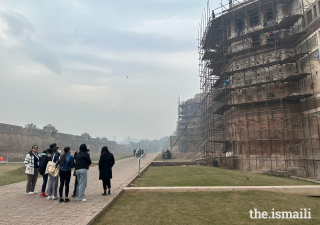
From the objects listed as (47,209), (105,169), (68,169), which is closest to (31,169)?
(68,169)

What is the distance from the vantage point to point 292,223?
479 cm

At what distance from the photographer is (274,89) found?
62.8ft

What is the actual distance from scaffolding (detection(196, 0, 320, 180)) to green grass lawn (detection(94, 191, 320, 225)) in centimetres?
1186

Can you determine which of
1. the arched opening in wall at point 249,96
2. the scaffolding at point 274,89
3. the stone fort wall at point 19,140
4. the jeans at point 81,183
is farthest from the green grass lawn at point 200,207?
the stone fort wall at point 19,140

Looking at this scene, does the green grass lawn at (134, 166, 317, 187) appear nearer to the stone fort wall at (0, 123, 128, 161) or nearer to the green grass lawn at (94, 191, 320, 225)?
the green grass lawn at (94, 191, 320, 225)

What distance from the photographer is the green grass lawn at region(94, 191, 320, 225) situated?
4.84m

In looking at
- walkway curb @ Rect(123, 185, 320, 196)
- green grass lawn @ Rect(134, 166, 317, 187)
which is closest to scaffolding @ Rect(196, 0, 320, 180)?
green grass lawn @ Rect(134, 166, 317, 187)

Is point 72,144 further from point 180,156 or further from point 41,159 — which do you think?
point 41,159

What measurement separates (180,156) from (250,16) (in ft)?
79.4

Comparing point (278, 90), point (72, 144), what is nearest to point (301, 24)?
point (278, 90)

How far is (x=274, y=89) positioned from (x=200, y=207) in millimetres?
17060

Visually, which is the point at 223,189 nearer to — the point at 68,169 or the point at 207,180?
the point at 207,180

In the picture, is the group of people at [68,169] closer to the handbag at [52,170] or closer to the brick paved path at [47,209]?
the handbag at [52,170]

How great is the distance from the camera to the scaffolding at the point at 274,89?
17.3 metres
